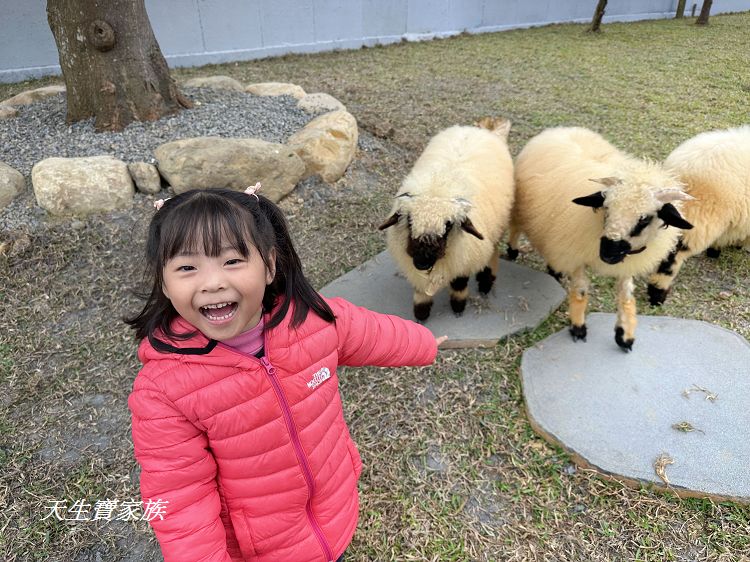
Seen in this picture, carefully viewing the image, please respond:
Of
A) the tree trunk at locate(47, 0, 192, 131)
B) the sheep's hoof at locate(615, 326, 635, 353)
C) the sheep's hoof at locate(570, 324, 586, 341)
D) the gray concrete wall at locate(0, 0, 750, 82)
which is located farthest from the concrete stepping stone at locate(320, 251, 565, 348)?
the gray concrete wall at locate(0, 0, 750, 82)

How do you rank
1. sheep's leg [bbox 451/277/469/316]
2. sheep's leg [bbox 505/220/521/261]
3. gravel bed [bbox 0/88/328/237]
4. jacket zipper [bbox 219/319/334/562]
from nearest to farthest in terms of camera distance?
jacket zipper [bbox 219/319/334/562], sheep's leg [bbox 451/277/469/316], sheep's leg [bbox 505/220/521/261], gravel bed [bbox 0/88/328/237]

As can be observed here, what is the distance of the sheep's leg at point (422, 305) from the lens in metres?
3.51

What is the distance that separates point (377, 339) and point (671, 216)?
1.90 m

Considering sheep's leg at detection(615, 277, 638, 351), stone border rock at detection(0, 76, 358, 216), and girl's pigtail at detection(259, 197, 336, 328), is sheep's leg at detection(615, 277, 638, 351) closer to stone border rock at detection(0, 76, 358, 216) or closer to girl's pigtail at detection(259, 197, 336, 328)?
girl's pigtail at detection(259, 197, 336, 328)

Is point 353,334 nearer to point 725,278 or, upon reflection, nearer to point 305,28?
point 725,278

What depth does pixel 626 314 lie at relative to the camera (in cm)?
318

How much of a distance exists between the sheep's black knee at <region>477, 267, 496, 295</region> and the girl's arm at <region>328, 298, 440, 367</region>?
6.03 ft

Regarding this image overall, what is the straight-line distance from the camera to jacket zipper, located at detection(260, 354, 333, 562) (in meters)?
1.59

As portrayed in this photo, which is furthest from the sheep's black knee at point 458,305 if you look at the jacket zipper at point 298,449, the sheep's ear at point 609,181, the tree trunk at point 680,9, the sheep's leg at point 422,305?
the tree trunk at point 680,9

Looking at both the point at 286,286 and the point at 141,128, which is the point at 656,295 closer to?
the point at 286,286

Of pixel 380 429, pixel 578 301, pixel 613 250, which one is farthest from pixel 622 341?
pixel 380 429

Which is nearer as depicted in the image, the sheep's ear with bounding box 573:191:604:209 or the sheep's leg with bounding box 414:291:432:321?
the sheep's ear with bounding box 573:191:604:209

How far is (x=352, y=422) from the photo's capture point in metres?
2.98

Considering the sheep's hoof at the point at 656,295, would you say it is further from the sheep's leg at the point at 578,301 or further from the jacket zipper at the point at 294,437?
the jacket zipper at the point at 294,437
